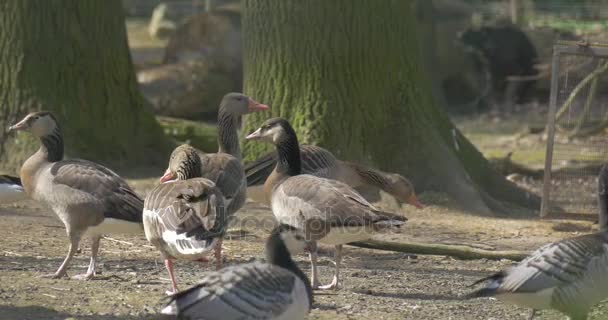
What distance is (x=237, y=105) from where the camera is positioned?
9617 millimetres

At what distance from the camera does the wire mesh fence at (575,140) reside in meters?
10.3

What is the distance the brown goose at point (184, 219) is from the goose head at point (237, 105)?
2.46 m

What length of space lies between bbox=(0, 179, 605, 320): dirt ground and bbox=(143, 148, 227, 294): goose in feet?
1.30

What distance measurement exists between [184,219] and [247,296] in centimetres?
137

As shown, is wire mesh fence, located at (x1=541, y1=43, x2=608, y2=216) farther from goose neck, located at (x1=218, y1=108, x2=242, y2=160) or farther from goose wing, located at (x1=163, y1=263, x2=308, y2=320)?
goose wing, located at (x1=163, y1=263, x2=308, y2=320)

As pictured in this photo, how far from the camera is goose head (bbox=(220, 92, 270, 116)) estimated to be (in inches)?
377

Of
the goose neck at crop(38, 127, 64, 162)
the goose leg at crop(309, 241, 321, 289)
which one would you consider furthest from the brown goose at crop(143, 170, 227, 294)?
the goose neck at crop(38, 127, 64, 162)

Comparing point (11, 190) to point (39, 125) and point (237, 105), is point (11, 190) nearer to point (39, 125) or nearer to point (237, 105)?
point (39, 125)

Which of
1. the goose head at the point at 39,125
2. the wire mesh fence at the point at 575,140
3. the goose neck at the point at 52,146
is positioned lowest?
the wire mesh fence at the point at 575,140

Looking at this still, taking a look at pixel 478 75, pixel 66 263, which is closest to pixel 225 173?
pixel 66 263

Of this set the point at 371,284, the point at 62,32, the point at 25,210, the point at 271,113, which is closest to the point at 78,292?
the point at 371,284

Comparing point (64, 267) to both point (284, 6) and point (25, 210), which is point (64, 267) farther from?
point (284, 6)

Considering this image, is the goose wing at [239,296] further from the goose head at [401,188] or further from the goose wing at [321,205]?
the goose head at [401,188]

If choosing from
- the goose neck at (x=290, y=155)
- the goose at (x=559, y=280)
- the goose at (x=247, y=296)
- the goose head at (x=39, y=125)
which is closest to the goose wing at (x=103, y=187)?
the goose head at (x=39, y=125)
